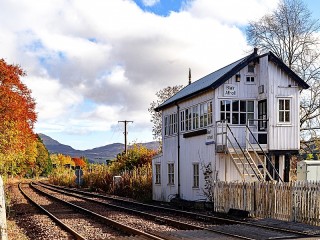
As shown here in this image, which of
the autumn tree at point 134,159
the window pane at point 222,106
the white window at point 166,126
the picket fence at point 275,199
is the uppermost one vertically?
the window pane at point 222,106

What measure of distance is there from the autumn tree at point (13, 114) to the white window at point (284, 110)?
17.7m

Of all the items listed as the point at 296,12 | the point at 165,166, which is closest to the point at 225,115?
the point at 165,166

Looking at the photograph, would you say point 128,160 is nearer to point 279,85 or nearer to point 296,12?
point 296,12

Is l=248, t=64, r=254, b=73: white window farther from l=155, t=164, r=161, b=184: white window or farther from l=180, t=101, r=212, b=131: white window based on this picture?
l=155, t=164, r=161, b=184: white window

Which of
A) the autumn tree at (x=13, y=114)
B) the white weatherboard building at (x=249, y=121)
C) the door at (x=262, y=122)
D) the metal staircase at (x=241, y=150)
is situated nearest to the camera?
the metal staircase at (x=241, y=150)

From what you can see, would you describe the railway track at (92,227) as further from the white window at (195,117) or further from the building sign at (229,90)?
the building sign at (229,90)

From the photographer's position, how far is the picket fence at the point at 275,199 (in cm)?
1650

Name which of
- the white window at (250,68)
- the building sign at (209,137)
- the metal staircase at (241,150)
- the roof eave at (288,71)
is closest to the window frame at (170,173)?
the building sign at (209,137)

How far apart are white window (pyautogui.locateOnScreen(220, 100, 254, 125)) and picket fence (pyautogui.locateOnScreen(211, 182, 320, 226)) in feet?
12.4

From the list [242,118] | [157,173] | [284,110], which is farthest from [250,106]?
[157,173]

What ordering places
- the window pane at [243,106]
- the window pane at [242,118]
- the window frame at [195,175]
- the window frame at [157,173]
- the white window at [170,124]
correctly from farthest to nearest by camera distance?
the window frame at [157,173]
the white window at [170,124]
the window frame at [195,175]
the window pane at [243,106]
the window pane at [242,118]

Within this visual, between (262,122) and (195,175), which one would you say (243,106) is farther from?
(195,175)

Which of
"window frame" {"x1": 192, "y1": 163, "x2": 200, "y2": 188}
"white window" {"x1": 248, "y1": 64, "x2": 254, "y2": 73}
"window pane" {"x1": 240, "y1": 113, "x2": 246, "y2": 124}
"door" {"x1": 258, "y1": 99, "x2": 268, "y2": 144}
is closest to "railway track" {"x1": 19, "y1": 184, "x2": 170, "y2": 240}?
"window frame" {"x1": 192, "y1": 163, "x2": 200, "y2": 188}

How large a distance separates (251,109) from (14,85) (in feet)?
84.7
